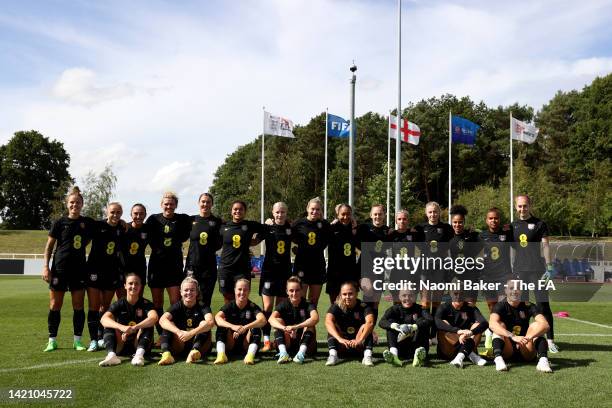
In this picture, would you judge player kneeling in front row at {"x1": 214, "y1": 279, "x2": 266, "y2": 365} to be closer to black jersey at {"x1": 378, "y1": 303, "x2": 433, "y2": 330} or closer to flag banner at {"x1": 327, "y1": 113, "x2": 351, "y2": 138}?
black jersey at {"x1": 378, "y1": 303, "x2": 433, "y2": 330}

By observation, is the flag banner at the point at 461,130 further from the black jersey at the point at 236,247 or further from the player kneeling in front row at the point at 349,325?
the player kneeling in front row at the point at 349,325

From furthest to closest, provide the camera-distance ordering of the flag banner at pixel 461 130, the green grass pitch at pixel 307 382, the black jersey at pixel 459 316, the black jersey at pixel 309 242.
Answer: the flag banner at pixel 461 130, the black jersey at pixel 309 242, the black jersey at pixel 459 316, the green grass pitch at pixel 307 382

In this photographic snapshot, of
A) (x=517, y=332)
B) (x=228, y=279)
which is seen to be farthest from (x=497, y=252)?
(x=228, y=279)

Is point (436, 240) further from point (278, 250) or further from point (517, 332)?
point (278, 250)

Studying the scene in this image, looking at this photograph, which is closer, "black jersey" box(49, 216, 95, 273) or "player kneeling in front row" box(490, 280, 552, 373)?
"player kneeling in front row" box(490, 280, 552, 373)

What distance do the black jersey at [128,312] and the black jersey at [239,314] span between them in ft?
3.15

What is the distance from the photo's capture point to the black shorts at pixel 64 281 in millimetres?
7359

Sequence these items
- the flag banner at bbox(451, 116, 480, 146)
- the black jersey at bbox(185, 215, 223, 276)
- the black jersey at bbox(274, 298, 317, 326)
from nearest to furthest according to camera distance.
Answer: the black jersey at bbox(274, 298, 317, 326) → the black jersey at bbox(185, 215, 223, 276) → the flag banner at bbox(451, 116, 480, 146)

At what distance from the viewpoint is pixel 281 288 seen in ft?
25.3

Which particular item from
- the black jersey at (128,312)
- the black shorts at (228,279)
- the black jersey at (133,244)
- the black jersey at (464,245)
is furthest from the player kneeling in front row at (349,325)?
the black jersey at (133,244)

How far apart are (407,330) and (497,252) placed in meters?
2.07

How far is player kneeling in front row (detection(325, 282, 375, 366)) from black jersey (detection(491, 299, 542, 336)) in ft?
5.14

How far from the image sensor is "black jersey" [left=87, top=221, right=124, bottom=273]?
296 inches

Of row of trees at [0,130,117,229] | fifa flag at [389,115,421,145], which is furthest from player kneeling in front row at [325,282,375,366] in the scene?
row of trees at [0,130,117,229]
